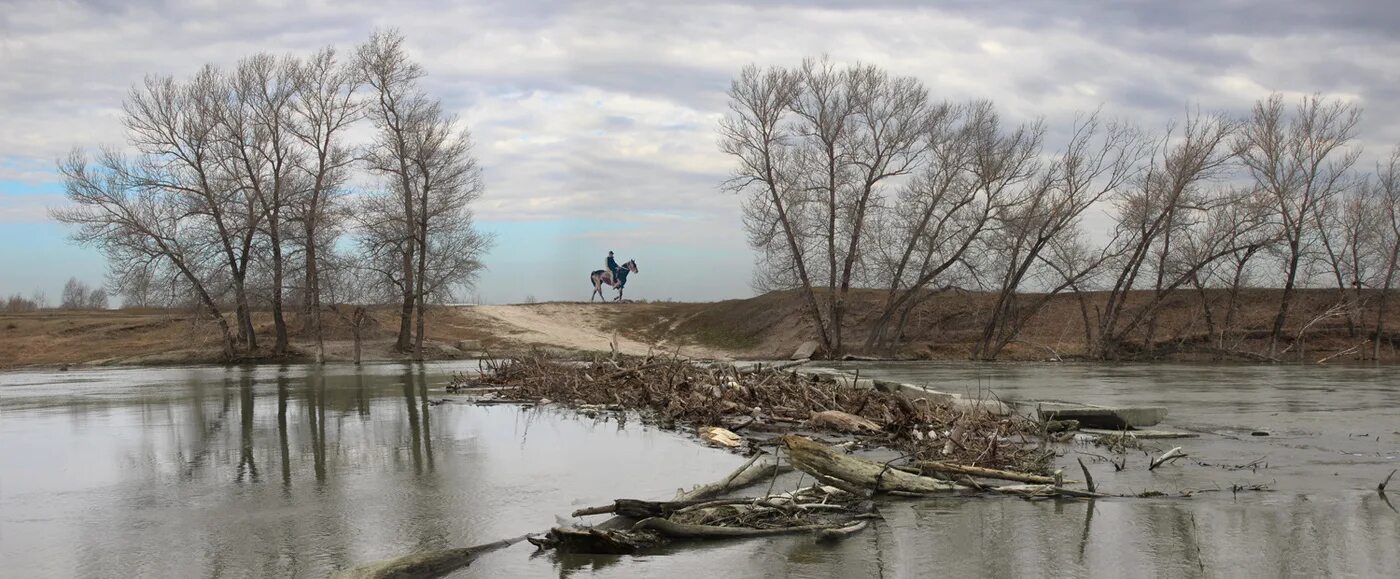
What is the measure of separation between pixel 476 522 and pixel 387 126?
3877 cm

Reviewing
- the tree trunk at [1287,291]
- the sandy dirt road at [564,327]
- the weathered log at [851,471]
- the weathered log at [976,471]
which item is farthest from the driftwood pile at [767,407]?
the tree trunk at [1287,291]

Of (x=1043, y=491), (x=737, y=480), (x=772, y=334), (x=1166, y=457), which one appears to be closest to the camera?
(x=1043, y=491)

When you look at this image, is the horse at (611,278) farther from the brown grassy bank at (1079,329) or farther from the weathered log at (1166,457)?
the weathered log at (1166,457)

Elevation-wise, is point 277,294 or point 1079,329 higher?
point 277,294

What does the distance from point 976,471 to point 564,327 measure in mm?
47056

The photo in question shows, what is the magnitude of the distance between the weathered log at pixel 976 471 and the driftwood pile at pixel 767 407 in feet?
0.69

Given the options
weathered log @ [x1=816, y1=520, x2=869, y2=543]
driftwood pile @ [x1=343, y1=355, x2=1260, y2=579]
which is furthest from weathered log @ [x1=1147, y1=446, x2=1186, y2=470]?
weathered log @ [x1=816, y1=520, x2=869, y2=543]

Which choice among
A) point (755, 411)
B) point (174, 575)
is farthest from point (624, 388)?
point (174, 575)

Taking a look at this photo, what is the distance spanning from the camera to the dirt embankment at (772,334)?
41.8 m

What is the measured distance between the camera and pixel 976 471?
9055mm

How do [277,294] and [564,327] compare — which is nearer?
[277,294]

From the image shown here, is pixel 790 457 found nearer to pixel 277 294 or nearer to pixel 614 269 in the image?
pixel 277 294

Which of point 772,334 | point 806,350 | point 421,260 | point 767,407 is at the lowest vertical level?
point 806,350

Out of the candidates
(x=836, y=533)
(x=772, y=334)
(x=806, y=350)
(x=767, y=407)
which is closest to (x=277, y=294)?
(x=806, y=350)
